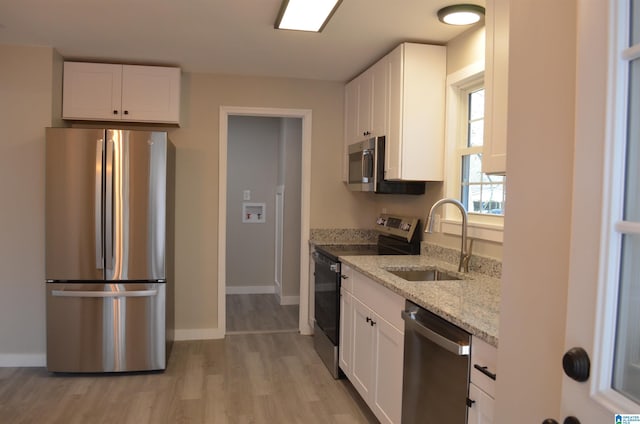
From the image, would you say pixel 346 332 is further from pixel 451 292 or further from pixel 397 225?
pixel 451 292

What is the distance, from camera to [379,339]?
2557mm

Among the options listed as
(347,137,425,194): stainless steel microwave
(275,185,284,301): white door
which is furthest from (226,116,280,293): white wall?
(347,137,425,194): stainless steel microwave

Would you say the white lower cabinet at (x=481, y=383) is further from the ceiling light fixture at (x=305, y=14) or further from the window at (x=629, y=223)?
the ceiling light fixture at (x=305, y=14)

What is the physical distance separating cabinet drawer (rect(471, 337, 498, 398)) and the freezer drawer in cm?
251

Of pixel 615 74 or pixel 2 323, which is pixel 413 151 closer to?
pixel 615 74

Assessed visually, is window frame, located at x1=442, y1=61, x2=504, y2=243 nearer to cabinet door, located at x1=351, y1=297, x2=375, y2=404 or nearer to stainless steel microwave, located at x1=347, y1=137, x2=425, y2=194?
stainless steel microwave, located at x1=347, y1=137, x2=425, y2=194

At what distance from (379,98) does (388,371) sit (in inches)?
79.1

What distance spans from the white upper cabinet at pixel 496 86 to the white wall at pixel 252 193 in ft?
13.7

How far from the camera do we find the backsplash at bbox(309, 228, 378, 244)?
4.44 metres

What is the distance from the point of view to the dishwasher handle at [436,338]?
5.40ft

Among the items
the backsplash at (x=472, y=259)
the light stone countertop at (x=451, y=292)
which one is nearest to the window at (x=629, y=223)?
the light stone countertop at (x=451, y=292)

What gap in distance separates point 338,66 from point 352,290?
1879mm

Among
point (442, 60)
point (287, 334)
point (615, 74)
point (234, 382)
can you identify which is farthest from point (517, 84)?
point (287, 334)

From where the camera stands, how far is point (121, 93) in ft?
12.5
